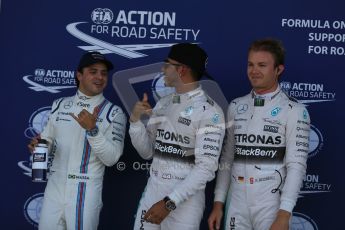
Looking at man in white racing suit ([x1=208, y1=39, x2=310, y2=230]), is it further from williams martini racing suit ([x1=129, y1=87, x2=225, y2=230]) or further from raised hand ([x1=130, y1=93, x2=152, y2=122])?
raised hand ([x1=130, y1=93, x2=152, y2=122])

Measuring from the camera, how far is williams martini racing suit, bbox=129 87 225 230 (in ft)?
8.90

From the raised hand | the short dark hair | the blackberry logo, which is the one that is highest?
the blackberry logo

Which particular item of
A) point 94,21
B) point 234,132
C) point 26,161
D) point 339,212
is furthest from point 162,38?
point 339,212


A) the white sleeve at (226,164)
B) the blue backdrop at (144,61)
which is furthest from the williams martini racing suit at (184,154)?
the blue backdrop at (144,61)

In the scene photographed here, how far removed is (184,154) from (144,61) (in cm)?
101

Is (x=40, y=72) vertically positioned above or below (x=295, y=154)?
above

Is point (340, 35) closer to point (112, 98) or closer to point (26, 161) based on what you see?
point (112, 98)

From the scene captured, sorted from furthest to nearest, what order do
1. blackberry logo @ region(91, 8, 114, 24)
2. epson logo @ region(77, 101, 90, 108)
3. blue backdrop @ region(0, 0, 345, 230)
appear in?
1. blackberry logo @ region(91, 8, 114, 24)
2. blue backdrop @ region(0, 0, 345, 230)
3. epson logo @ region(77, 101, 90, 108)

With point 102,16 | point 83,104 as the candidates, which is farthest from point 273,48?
point 102,16

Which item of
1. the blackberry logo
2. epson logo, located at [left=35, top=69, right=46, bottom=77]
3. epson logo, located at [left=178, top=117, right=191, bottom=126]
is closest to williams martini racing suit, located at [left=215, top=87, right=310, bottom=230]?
epson logo, located at [left=178, top=117, right=191, bottom=126]

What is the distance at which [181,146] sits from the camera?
9.35 ft

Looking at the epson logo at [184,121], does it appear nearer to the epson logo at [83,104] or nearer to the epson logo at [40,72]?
the epson logo at [83,104]

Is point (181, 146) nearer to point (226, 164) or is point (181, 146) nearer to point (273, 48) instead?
point (226, 164)

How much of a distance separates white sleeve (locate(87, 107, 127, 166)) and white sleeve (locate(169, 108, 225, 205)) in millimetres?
503
